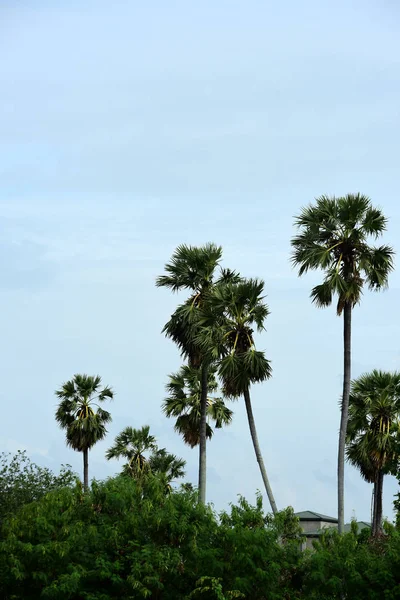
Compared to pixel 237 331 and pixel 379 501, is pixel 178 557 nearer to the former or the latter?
pixel 237 331

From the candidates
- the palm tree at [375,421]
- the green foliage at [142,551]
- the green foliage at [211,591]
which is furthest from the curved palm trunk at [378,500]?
the green foliage at [211,591]

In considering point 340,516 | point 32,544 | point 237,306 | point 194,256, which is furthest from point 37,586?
point 194,256

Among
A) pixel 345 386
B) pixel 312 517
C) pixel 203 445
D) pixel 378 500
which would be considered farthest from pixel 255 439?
pixel 312 517

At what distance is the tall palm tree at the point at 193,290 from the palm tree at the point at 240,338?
4.91 ft

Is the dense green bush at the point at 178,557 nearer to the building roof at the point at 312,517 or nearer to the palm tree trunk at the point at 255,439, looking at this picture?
the palm tree trunk at the point at 255,439

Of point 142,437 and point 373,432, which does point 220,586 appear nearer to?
point 373,432

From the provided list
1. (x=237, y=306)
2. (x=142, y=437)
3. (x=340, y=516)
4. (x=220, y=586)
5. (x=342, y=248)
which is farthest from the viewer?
(x=142, y=437)

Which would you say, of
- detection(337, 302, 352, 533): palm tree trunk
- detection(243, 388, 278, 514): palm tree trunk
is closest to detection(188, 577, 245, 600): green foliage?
detection(337, 302, 352, 533): palm tree trunk

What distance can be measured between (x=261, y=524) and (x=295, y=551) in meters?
1.36

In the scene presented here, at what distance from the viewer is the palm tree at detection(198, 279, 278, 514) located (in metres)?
42.5

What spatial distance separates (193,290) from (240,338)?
15.8ft

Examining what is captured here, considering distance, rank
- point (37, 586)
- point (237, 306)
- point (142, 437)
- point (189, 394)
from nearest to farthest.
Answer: point (37, 586) < point (237, 306) < point (189, 394) < point (142, 437)

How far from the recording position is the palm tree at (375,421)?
47.2m

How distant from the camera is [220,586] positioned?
30141 millimetres
